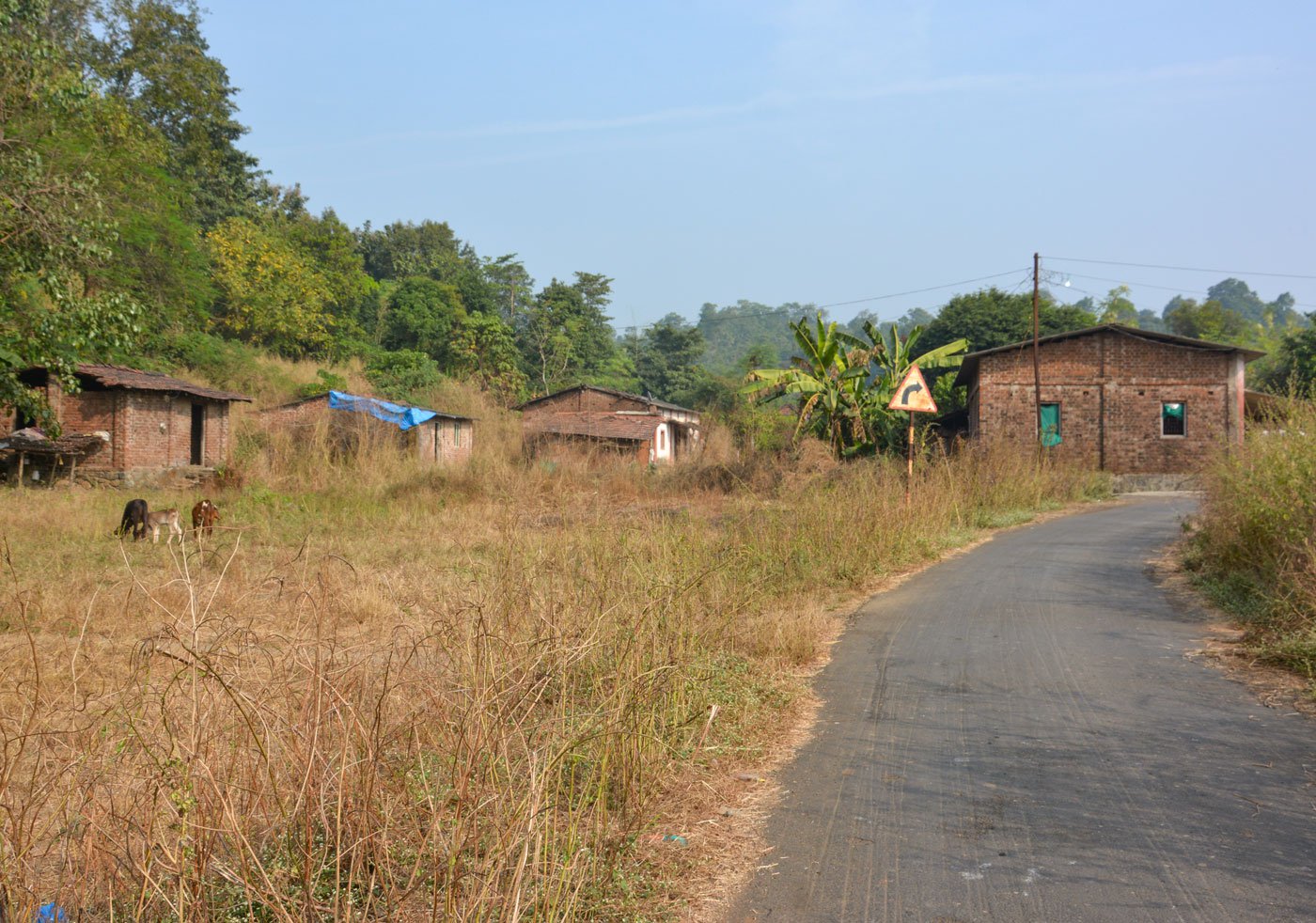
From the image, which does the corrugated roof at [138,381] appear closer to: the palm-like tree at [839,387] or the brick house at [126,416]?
the brick house at [126,416]

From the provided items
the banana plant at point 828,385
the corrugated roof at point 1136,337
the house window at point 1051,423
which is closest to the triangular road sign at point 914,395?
the banana plant at point 828,385

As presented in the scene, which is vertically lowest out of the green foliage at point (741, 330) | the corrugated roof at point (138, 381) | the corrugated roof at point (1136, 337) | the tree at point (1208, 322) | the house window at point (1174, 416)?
the house window at point (1174, 416)

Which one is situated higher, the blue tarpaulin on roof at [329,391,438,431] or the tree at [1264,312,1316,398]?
the tree at [1264,312,1316,398]

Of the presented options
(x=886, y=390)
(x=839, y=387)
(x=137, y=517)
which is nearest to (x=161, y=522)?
(x=137, y=517)

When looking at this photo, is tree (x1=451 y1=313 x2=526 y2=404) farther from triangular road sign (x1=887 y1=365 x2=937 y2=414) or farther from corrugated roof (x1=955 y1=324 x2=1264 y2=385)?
triangular road sign (x1=887 y1=365 x2=937 y2=414)

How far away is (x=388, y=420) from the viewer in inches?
1339

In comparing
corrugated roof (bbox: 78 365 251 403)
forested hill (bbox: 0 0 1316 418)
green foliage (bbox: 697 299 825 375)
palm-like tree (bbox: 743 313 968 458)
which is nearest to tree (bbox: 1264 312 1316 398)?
forested hill (bbox: 0 0 1316 418)

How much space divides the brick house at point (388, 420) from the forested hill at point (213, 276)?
16.9ft

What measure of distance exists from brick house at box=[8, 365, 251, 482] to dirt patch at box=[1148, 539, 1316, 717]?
2651 cm

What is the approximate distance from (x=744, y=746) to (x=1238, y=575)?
7597mm

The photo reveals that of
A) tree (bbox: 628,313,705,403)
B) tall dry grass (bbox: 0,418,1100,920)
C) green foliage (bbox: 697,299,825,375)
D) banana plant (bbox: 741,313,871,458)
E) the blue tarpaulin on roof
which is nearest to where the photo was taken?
tall dry grass (bbox: 0,418,1100,920)

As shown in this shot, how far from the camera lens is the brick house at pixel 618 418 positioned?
4141 centimetres

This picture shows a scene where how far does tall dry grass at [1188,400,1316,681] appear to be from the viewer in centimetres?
803

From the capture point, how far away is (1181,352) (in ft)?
118
